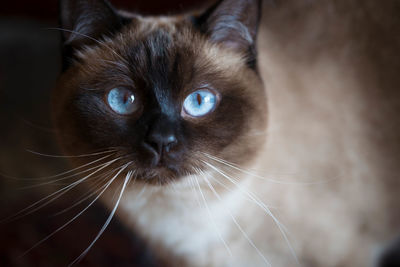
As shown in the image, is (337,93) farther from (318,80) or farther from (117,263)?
(117,263)

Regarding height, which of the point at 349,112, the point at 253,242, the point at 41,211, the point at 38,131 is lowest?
the point at 253,242

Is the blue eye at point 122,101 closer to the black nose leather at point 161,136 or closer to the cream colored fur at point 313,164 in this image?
the black nose leather at point 161,136

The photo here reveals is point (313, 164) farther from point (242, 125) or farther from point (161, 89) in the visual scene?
point (161, 89)

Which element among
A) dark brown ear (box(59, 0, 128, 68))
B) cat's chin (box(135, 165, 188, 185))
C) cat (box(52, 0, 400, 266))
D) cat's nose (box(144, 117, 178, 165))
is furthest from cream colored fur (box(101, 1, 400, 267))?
dark brown ear (box(59, 0, 128, 68))

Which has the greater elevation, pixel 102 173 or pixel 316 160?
pixel 316 160

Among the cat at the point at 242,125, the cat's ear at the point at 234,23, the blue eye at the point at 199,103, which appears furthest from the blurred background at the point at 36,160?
the blue eye at the point at 199,103

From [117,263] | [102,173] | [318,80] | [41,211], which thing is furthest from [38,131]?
[318,80]

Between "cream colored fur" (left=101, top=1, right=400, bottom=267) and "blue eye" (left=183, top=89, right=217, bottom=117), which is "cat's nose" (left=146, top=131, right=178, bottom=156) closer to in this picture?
"blue eye" (left=183, top=89, right=217, bottom=117)
